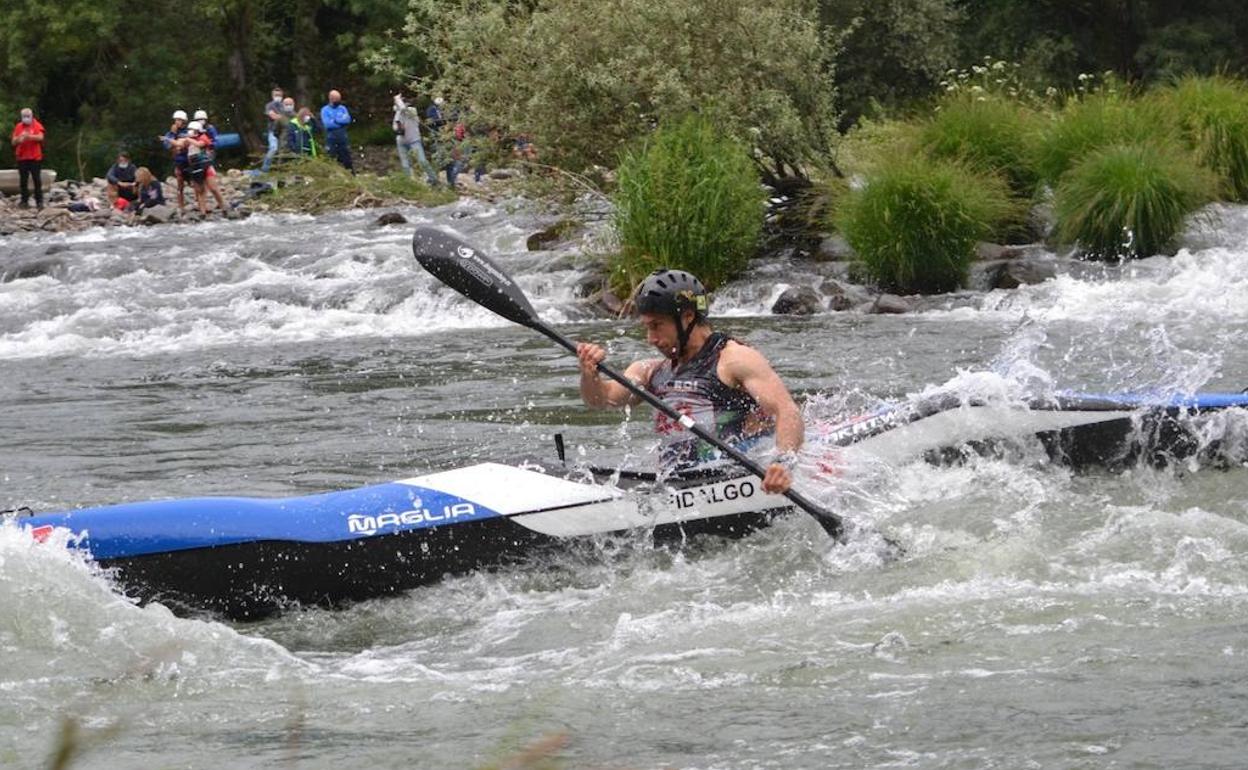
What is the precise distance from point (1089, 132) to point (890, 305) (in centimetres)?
289

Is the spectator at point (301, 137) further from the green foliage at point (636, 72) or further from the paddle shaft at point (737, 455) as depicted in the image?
the paddle shaft at point (737, 455)

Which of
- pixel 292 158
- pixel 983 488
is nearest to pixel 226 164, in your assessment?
pixel 292 158

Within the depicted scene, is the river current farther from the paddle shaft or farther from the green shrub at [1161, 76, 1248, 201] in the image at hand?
the green shrub at [1161, 76, 1248, 201]

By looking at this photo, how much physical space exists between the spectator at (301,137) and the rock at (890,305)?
43.4 ft

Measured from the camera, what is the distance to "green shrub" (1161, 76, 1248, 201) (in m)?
16.3

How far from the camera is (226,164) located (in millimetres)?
35156

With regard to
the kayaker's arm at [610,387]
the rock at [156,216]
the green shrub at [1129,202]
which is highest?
the kayaker's arm at [610,387]

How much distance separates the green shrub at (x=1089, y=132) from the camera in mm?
15953

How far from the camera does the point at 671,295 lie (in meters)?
6.97

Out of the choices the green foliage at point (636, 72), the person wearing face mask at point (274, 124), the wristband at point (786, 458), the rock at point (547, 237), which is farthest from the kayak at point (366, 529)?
the person wearing face mask at point (274, 124)

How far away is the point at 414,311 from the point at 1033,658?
1116 cm

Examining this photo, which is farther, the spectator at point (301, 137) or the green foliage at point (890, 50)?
the green foliage at point (890, 50)

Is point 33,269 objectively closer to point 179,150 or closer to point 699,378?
point 179,150

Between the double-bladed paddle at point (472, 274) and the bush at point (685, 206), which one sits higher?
the double-bladed paddle at point (472, 274)
